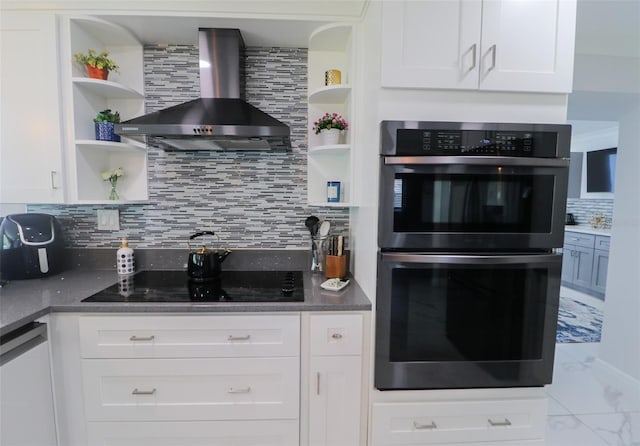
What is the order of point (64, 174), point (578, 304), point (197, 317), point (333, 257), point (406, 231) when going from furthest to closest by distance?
point (578, 304) < point (333, 257) < point (64, 174) < point (197, 317) < point (406, 231)

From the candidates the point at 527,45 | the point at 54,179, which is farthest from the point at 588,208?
the point at 54,179

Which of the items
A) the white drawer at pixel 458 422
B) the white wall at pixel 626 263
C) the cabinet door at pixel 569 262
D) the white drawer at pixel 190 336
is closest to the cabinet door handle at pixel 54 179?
the white drawer at pixel 190 336

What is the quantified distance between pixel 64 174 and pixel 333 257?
55.5 inches

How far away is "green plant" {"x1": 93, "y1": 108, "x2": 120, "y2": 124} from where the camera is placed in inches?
64.2

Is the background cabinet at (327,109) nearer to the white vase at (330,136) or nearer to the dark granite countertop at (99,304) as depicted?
the white vase at (330,136)

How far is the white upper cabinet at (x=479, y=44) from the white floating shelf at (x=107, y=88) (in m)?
1.35

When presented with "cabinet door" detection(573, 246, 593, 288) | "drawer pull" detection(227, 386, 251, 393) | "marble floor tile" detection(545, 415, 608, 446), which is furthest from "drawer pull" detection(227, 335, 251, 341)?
"cabinet door" detection(573, 246, 593, 288)

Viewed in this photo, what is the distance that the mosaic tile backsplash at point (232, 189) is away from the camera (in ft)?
5.85

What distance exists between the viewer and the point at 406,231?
1178mm

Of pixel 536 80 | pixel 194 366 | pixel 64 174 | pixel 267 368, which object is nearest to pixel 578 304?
pixel 536 80

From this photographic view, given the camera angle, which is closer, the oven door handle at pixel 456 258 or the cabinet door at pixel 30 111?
the oven door handle at pixel 456 258

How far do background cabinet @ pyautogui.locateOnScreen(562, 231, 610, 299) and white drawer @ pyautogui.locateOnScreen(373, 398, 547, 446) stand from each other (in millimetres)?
3514

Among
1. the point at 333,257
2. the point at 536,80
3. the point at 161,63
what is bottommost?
the point at 333,257

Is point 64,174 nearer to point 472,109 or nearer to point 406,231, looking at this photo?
point 406,231
